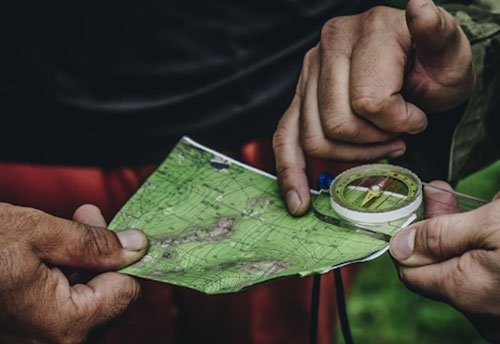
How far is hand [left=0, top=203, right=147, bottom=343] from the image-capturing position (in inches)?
41.2

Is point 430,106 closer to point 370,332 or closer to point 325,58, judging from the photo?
point 325,58

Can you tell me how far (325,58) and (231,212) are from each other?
0.46 meters

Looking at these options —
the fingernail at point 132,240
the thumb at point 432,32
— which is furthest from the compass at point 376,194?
the fingernail at point 132,240

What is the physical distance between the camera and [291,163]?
1292mm

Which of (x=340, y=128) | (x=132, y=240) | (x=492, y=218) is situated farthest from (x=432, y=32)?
(x=132, y=240)

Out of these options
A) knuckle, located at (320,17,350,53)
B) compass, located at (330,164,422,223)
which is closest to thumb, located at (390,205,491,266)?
compass, located at (330,164,422,223)

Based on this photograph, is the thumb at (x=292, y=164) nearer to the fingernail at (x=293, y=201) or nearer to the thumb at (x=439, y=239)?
the fingernail at (x=293, y=201)

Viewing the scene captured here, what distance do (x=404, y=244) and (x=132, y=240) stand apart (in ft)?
2.00

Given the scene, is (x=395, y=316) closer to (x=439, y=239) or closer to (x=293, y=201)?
(x=293, y=201)

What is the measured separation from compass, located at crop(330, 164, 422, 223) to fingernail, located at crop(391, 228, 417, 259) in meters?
0.09

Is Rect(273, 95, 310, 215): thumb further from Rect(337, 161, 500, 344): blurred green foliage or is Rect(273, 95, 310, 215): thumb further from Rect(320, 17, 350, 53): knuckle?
Rect(337, 161, 500, 344): blurred green foliage

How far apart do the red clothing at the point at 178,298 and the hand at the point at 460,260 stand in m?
0.80

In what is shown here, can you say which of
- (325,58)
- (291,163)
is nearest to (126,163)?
(291,163)

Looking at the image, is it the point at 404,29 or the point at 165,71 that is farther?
the point at 165,71
